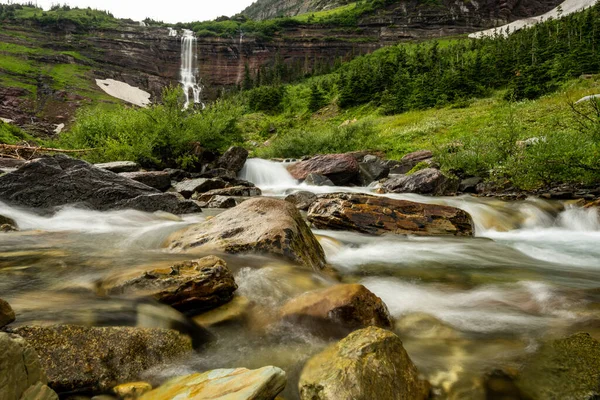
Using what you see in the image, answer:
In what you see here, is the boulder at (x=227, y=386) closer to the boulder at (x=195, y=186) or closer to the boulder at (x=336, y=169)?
the boulder at (x=195, y=186)

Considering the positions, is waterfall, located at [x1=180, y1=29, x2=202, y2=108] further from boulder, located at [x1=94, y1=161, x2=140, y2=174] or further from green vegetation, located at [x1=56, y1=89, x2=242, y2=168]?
boulder, located at [x1=94, y1=161, x2=140, y2=174]

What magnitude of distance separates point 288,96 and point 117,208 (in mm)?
68068

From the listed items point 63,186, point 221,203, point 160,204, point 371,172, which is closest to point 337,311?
point 160,204

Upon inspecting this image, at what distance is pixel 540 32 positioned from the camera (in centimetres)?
5831

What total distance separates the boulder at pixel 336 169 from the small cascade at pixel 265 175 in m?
0.79

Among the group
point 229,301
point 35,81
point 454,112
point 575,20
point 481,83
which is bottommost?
point 229,301

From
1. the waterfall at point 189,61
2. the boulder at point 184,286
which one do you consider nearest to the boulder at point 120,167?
the boulder at point 184,286

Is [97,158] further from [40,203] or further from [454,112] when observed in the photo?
[454,112]

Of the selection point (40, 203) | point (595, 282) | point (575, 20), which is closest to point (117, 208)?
point (40, 203)

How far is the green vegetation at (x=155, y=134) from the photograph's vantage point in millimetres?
18000

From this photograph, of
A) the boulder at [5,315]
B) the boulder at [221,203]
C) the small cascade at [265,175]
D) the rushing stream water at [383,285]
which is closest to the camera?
the boulder at [5,315]

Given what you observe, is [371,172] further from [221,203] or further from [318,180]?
[221,203]

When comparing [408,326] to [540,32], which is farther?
[540,32]

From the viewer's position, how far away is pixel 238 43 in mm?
139000
